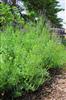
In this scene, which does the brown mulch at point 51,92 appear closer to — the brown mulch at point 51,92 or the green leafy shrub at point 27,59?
the brown mulch at point 51,92

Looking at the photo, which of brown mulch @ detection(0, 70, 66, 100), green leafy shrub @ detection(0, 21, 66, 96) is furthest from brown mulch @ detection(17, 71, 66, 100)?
green leafy shrub @ detection(0, 21, 66, 96)

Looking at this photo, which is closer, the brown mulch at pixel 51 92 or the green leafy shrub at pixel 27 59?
the green leafy shrub at pixel 27 59

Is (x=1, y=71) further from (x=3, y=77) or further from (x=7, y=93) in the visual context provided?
(x=7, y=93)

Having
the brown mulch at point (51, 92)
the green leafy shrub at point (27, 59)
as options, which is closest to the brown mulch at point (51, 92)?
the brown mulch at point (51, 92)

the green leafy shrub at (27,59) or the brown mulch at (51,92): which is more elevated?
the green leafy shrub at (27,59)

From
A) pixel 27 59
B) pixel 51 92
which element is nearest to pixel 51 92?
pixel 51 92

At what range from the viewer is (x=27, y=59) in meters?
4.75

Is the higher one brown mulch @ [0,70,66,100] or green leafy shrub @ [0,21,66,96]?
green leafy shrub @ [0,21,66,96]

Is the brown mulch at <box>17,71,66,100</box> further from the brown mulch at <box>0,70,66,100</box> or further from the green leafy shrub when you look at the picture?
the green leafy shrub

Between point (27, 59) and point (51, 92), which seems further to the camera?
point (51, 92)

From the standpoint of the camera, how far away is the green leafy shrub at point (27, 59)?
431 cm

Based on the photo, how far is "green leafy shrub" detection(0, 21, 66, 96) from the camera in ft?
14.1

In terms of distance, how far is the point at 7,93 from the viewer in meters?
4.42

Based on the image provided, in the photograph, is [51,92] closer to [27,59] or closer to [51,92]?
[51,92]
